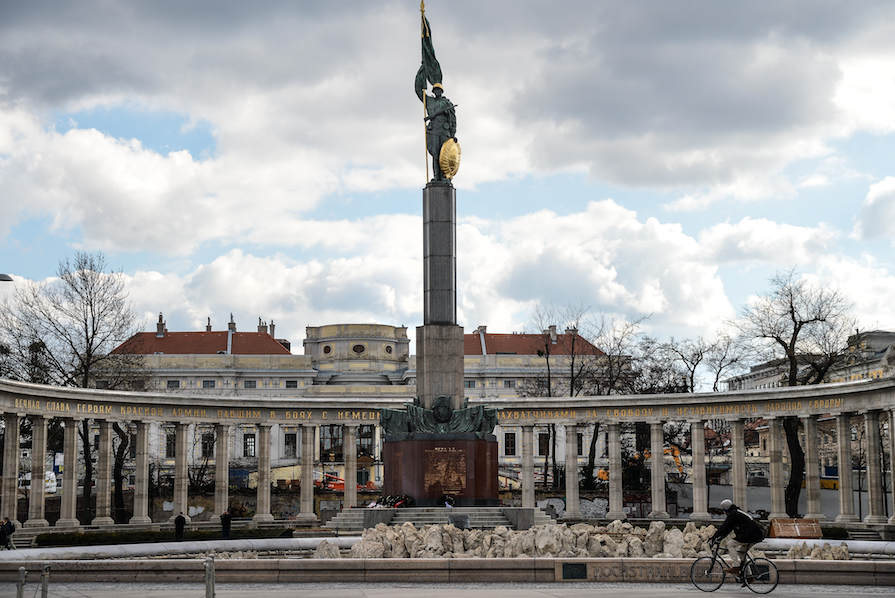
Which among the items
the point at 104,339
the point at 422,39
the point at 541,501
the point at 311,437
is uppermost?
the point at 422,39

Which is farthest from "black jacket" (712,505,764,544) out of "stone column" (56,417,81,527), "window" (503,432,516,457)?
"window" (503,432,516,457)

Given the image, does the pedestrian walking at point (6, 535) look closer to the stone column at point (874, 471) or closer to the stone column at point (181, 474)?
the stone column at point (181, 474)

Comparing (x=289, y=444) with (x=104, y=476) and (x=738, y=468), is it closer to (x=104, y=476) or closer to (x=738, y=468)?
(x=104, y=476)

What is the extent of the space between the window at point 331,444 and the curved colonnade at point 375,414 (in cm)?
4276

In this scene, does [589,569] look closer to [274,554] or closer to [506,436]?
[274,554]

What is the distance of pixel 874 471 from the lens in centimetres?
4641

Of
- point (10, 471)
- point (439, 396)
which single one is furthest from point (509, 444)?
point (10, 471)

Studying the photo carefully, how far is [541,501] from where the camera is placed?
62.0m

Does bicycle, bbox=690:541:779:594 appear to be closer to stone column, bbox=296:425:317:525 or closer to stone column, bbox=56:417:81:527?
stone column, bbox=296:425:317:525

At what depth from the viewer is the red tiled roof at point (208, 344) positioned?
367 ft

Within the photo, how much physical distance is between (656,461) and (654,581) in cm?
3354

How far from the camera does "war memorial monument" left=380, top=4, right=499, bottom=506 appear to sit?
4041 centimetres

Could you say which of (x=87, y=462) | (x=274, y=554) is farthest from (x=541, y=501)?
→ (x=274, y=554)

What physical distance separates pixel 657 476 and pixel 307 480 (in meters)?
18.7
